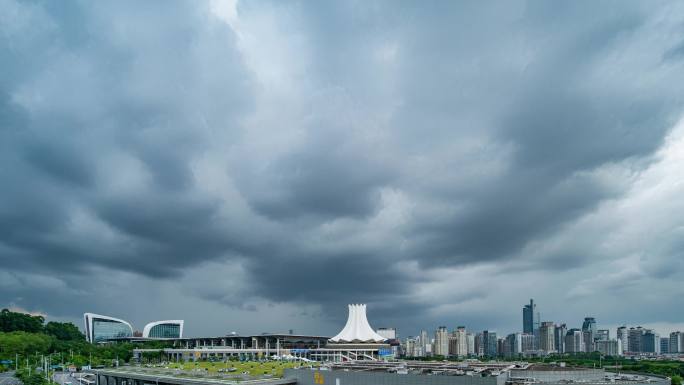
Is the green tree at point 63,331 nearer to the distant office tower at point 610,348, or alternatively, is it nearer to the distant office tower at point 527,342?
the distant office tower at point 527,342

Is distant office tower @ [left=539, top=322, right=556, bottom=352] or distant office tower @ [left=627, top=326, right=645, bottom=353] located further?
distant office tower @ [left=627, top=326, right=645, bottom=353]

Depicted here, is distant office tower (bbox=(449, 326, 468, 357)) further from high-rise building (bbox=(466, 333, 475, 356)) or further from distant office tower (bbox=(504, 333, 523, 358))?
distant office tower (bbox=(504, 333, 523, 358))

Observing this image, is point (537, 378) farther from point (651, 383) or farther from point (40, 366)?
point (40, 366)

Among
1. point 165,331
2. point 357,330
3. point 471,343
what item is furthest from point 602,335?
point 165,331

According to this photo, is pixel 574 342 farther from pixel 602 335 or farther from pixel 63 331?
pixel 63 331

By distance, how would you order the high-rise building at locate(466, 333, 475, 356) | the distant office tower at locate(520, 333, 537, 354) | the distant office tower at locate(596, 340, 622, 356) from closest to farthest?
the distant office tower at locate(596, 340, 622, 356)
the high-rise building at locate(466, 333, 475, 356)
the distant office tower at locate(520, 333, 537, 354)

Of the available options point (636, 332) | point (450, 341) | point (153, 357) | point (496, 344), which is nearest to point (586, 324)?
point (636, 332)

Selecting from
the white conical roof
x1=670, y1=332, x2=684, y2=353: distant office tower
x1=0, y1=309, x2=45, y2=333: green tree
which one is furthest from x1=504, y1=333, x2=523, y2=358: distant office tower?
x1=0, y1=309, x2=45, y2=333: green tree
